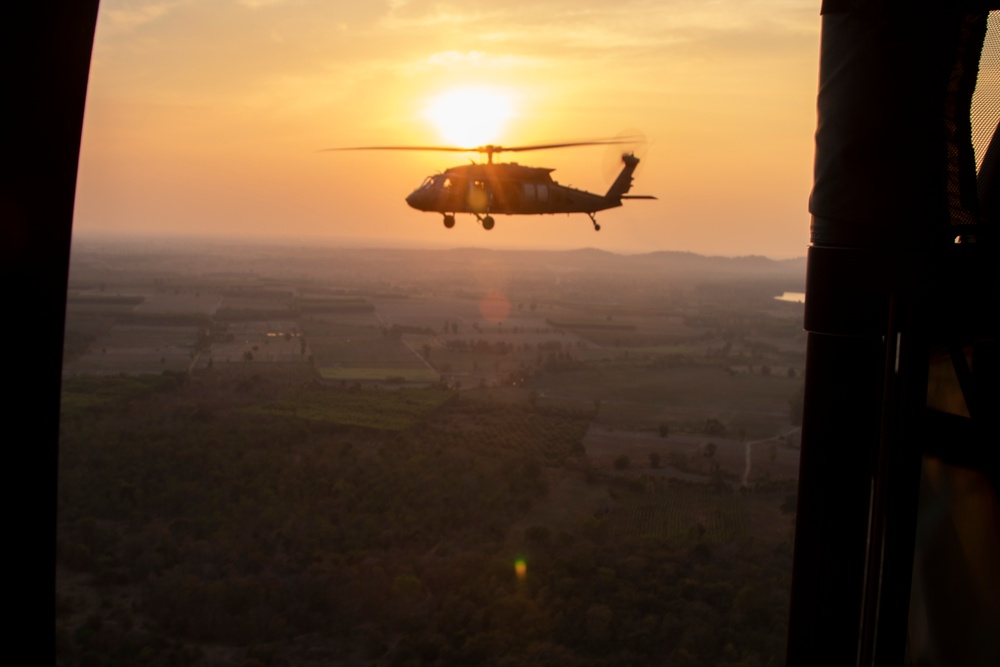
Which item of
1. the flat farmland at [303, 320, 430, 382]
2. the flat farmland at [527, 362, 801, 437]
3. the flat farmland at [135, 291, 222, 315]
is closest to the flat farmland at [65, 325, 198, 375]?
the flat farmland at [135, 291, 222, 315]

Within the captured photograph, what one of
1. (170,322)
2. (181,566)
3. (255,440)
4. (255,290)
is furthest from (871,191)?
(255,290)

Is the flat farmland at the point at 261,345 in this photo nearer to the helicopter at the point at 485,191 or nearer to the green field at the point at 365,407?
the green field at the point at 365,407

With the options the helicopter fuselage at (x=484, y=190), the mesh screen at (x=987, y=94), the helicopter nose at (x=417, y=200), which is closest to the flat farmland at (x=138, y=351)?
the helicopter nose at (x=417, y=200)

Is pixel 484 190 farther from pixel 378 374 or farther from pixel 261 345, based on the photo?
pixel 261 345

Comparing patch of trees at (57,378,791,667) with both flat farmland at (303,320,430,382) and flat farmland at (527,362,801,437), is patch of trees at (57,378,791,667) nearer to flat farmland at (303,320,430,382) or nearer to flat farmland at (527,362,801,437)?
flat farmland at (527,362,801,437)

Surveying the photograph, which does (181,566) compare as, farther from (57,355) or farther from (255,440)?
(57,355)

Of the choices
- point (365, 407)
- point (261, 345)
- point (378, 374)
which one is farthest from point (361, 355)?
point (365, 407)
